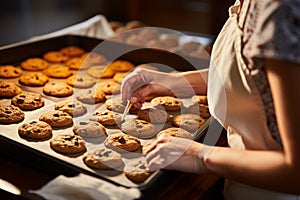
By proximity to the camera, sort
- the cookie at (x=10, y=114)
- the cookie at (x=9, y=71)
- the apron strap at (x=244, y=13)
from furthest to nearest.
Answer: the cookie at (x=9, y=71)
the cookie at (x=10, y=114)
the apron strap at (x=244, y=13)

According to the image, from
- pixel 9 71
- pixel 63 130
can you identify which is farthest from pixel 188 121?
pixel 9 71

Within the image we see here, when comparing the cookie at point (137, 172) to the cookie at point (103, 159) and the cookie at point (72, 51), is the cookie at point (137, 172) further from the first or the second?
the cookie at point (72, 51)

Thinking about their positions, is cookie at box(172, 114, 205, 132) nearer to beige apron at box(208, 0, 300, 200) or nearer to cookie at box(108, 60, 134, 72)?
beige apron at box(208, 0, 300, 200)

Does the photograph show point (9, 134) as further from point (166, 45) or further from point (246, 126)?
point (166, 45)

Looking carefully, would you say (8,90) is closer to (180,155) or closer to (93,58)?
(93,58)

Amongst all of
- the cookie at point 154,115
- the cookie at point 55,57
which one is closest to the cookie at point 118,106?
the cookie at point 154,115

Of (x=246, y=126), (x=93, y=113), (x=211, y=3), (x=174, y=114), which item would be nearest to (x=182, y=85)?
(x=174, y=114)

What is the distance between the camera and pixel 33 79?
1.55 meters

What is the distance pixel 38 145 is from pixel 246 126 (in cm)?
52

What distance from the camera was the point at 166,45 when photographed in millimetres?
1878

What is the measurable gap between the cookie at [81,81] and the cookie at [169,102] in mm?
283

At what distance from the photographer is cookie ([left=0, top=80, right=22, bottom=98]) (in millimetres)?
1414

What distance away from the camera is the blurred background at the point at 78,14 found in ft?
12.7

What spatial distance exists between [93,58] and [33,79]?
0.31 meters
